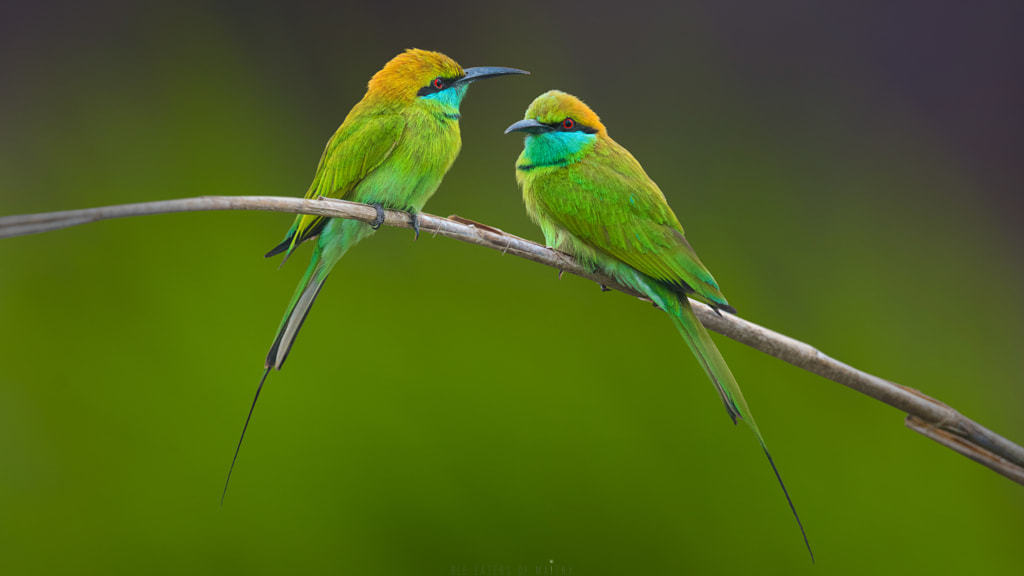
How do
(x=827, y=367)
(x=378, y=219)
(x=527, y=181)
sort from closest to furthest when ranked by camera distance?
(x=827, y=367) < (x=378, y=219) < (x=527, y=181)

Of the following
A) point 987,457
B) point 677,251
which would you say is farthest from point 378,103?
point 987,457

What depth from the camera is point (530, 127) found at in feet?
5.74

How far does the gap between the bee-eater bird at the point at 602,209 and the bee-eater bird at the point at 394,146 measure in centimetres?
22

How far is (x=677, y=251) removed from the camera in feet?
5.33

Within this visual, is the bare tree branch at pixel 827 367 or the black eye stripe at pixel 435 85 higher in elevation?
the black eye stripe at pixel 435 85

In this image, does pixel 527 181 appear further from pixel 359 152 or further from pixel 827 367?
pixel 827 367

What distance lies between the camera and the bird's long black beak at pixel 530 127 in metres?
1.71

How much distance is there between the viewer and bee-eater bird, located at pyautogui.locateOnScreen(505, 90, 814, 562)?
5.17ft

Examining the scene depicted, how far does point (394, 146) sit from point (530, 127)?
391mm

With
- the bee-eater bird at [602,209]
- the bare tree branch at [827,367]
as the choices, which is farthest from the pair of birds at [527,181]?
the bare tree branch at [827,367]

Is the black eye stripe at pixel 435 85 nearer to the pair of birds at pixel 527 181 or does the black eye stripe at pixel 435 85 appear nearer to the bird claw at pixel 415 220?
the pair of birds at pixel 527 181

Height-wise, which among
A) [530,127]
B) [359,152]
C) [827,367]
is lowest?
[827,367]

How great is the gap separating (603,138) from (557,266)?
465 mm

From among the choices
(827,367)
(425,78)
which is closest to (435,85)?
(425,78)
